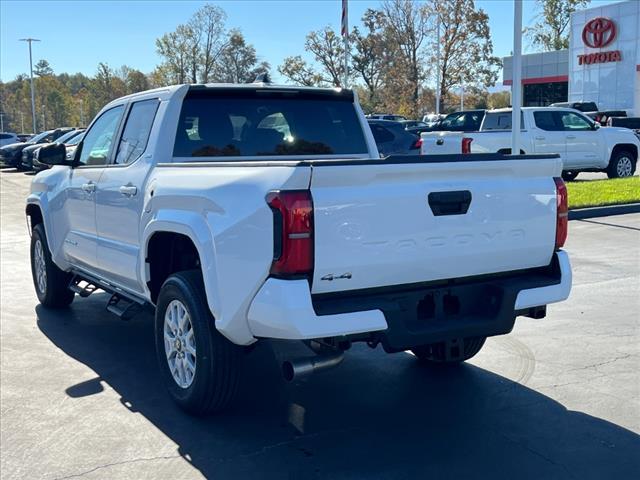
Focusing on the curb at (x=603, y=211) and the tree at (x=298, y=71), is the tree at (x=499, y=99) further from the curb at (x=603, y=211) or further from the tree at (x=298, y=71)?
the curb at (x=603, y=211)

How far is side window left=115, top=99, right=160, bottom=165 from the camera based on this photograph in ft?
18.1

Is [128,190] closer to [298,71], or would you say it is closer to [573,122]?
[573,122]

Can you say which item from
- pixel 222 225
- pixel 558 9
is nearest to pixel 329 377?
pixel 222 225

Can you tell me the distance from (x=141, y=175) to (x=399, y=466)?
2.63m

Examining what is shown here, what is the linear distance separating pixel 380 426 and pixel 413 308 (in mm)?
853

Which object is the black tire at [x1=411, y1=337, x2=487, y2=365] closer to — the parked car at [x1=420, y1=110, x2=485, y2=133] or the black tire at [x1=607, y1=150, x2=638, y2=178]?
the parked car at [x1=420, y1=110, x2=485, y2=133]

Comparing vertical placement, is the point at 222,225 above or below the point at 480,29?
below

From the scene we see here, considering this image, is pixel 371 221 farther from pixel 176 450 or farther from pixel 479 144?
pixel 479 144

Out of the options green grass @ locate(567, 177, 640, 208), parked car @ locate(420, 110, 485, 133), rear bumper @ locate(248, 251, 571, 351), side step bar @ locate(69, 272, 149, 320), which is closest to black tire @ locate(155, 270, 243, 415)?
rear bumper @ locate(248, 251, 571, 351)

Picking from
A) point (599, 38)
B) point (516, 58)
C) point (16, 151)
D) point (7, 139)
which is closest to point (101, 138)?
point (516, 58)

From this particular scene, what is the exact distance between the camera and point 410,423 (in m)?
4.52

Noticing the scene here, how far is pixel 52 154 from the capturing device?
6.38m

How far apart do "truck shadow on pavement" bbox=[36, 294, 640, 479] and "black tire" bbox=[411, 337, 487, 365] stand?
98 mm

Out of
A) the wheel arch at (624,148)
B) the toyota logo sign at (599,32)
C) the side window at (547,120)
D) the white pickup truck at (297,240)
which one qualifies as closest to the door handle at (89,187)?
the white pickup truck at (297,240)
